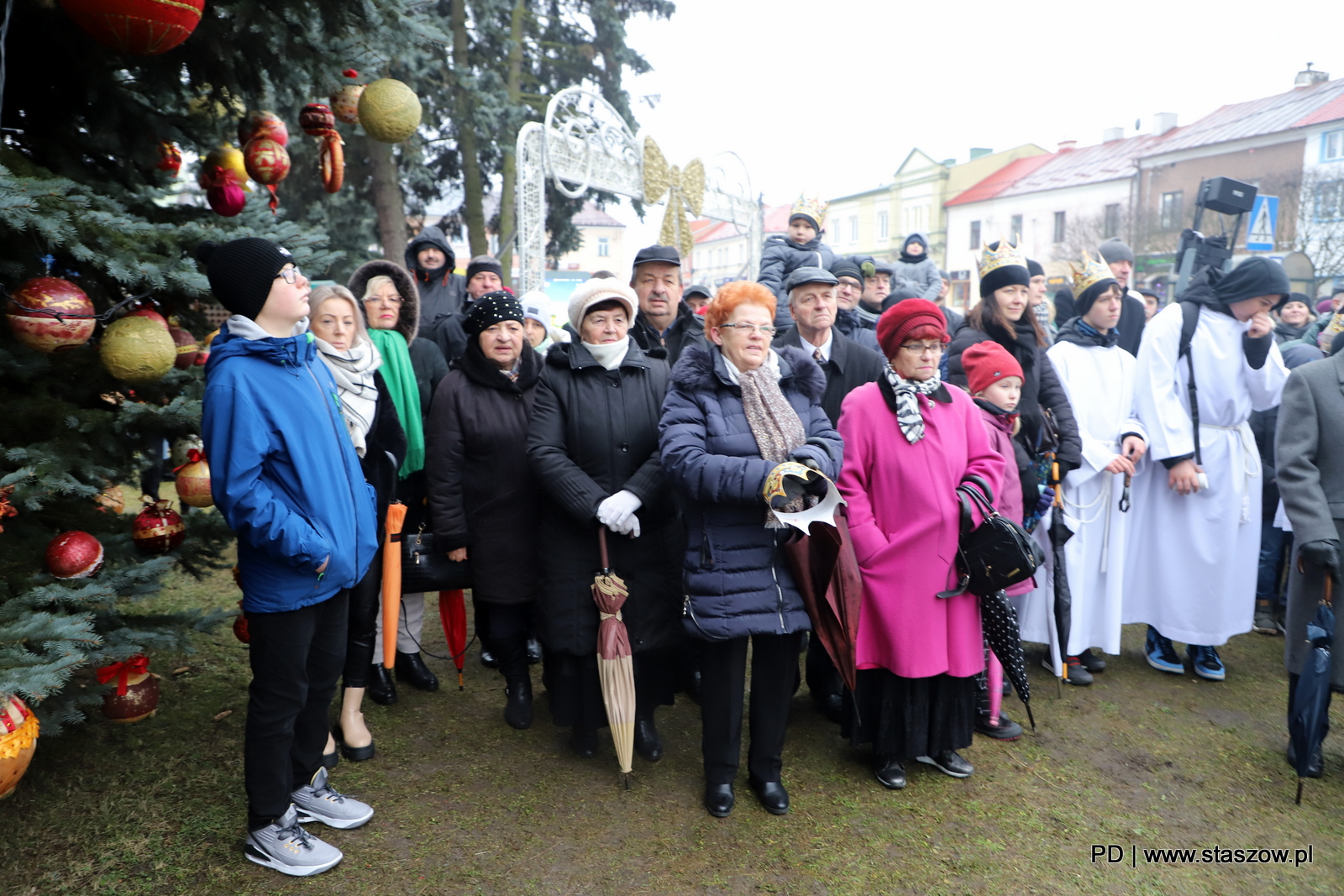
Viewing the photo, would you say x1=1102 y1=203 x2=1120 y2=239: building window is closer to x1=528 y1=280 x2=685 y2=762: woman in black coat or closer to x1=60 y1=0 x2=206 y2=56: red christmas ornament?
x1=528 y1=280 x2=685 y2=762: woman in black coat

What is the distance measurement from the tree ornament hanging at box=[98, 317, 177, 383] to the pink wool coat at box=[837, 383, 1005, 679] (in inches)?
103

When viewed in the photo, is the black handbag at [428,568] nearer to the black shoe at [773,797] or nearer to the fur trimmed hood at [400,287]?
the fur trimmed hood at [400,287]

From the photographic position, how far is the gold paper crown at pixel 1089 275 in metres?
4.92

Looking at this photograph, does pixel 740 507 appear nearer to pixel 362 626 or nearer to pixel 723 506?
pixel 723 506

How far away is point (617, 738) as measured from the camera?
3494 millimetres

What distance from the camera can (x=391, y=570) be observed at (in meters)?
3.86

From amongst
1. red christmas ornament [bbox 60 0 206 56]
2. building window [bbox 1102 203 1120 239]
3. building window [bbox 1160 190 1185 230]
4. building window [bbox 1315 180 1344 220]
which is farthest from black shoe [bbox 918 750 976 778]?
building window [bbox 1102 203 1120 239]

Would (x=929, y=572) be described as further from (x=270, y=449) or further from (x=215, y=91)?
(x=215, y=91)

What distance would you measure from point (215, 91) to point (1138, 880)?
16.1 feet

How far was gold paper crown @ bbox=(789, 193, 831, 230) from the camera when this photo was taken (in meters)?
6.84

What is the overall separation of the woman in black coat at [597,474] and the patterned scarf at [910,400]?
99 centimetres

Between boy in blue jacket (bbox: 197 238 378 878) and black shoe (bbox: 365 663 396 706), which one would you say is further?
black shoe (bbox: 365 663 396 706)

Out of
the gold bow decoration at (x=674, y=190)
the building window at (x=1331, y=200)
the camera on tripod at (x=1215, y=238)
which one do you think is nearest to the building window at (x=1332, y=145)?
the building window at (x=1331, y=200)

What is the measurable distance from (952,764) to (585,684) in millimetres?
1608
